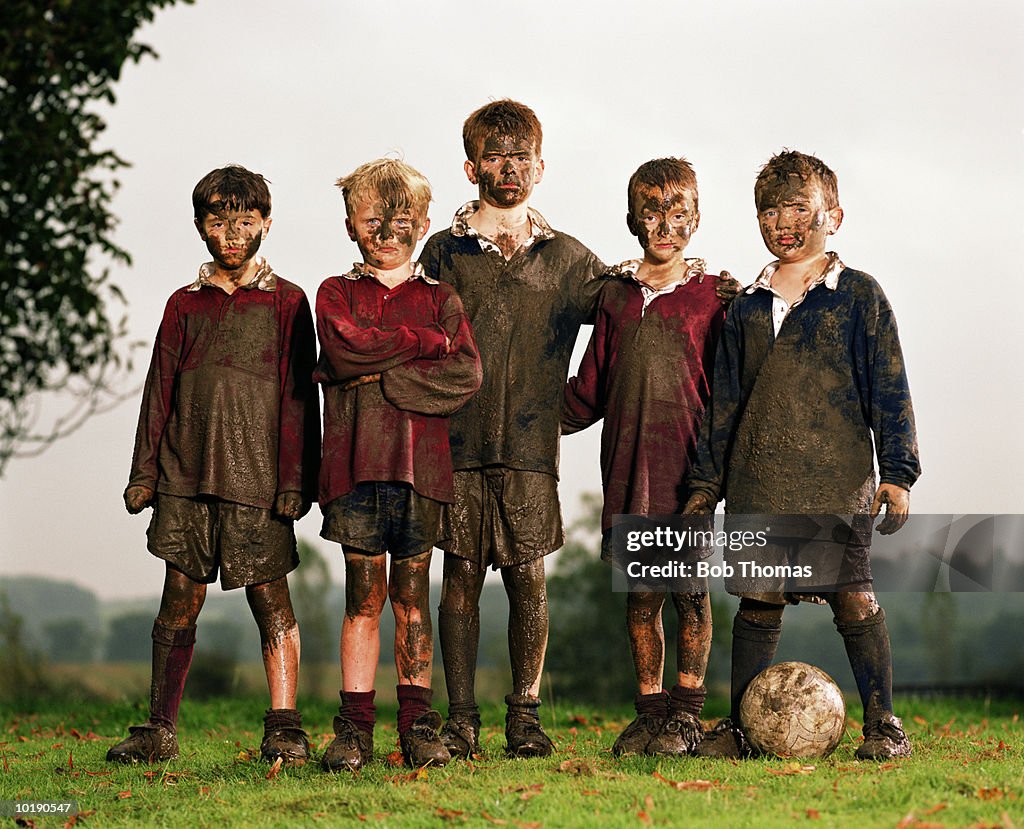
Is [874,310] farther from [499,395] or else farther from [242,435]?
[242,435]

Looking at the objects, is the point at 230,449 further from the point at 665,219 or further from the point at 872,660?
the point at 872,660

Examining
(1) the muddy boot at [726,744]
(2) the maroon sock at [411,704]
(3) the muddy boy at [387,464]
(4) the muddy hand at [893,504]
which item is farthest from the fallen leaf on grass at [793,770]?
(2) the maroon sock at [411,704]

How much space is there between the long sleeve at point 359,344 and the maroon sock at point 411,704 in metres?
1.47

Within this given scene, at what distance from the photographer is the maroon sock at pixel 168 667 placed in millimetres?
6785

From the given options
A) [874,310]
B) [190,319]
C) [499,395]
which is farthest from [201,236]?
[874,310]

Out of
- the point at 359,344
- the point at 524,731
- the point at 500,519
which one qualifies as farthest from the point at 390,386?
the point at 524,731

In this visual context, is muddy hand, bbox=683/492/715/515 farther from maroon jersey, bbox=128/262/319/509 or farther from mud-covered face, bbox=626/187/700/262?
maroon jersey, bbox=128/262/319/509

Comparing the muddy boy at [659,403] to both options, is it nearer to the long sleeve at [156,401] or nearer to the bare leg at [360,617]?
the bare leg at [360,617]

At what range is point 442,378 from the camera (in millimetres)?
6277

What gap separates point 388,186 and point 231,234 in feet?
2.79

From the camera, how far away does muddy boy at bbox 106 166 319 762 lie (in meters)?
6.55

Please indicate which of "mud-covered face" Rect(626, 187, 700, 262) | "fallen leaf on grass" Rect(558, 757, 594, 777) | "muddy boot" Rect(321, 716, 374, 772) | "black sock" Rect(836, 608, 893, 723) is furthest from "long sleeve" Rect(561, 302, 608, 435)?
"muddy boot" Rect(321, 716, 374, 772)

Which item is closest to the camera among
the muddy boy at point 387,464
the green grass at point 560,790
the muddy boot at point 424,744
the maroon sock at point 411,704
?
the green grass at point 560,790

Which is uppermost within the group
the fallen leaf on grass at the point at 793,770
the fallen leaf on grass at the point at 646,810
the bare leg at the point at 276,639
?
the bare leg at the point at 276,639
